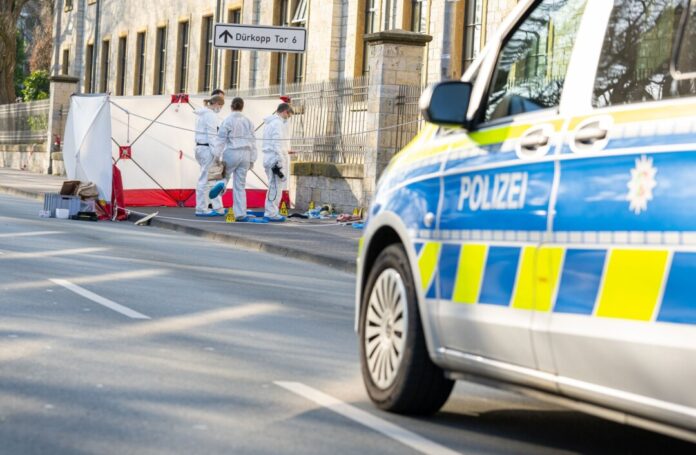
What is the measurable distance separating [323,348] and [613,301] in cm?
433

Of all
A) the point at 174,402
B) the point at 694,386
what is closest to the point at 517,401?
the point at 174,402

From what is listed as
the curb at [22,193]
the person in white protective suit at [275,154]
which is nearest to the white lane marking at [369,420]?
the person in white protective suit at [275,154]

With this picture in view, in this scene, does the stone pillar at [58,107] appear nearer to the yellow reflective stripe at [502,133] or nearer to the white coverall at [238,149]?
the white coverall at [238,149]

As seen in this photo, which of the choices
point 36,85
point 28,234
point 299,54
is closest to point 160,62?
point 299,54

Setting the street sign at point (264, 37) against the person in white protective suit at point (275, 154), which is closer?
the person in white protective suit at point (275, 154)

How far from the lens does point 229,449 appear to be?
19.2ft

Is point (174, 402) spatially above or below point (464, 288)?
below

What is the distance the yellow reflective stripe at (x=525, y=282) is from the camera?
5.58 metres

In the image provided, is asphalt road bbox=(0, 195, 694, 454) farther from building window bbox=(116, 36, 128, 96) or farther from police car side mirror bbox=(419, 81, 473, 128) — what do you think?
building window bbox=(116, 36, 128, 96)

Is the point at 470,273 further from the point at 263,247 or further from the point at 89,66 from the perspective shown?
the point at 89,66

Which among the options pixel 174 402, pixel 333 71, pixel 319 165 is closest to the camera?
pixel 174 402

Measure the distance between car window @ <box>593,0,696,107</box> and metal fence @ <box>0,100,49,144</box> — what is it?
41547mm

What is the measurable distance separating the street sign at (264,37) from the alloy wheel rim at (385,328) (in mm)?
17257

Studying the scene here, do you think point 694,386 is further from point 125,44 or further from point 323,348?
point 125,44
